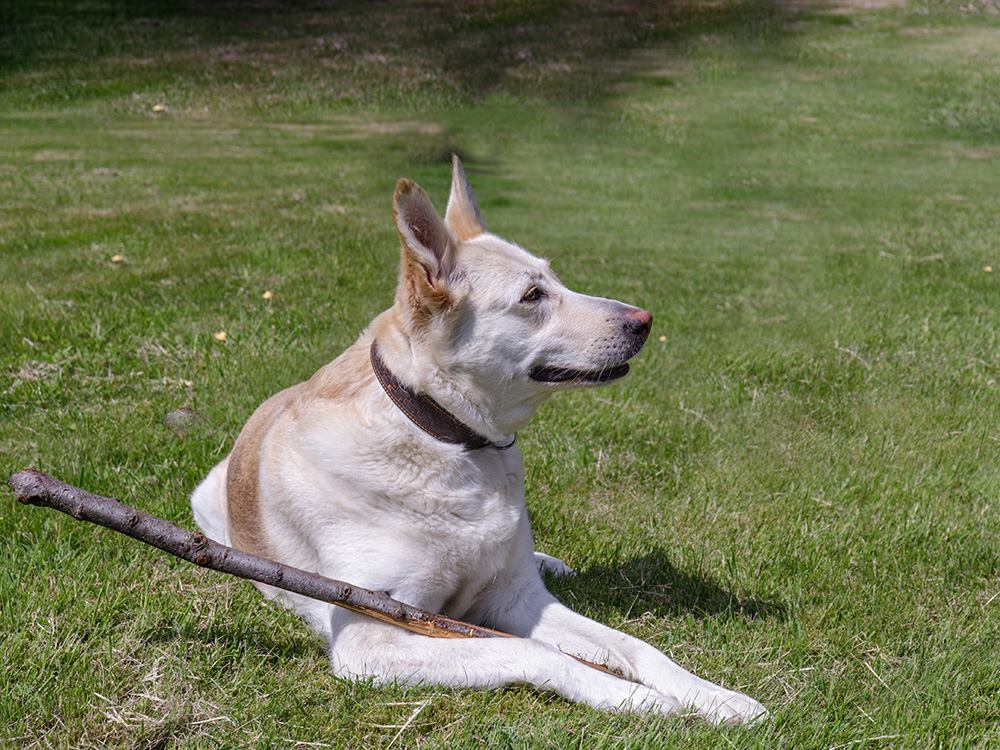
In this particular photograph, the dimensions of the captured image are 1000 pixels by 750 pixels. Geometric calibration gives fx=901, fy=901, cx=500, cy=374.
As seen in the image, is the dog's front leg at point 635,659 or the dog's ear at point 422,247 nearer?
the dog's front leg at point 635,659

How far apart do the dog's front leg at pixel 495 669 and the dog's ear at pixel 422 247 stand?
1.25 meters

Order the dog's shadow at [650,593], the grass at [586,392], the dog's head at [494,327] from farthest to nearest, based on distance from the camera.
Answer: the dog's shadow at [650,593], the dog's head at [494,327], the grass at [586,392]

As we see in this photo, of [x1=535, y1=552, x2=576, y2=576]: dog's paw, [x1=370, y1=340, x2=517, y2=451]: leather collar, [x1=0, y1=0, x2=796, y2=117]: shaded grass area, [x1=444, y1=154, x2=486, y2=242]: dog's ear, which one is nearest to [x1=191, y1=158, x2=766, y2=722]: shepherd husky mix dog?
[x1=370, y1=340, x2=517, y2=451]: leather collar

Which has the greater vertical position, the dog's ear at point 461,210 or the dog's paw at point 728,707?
the dog's ear at point 461,210

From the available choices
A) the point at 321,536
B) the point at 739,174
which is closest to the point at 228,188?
the point at 739,174

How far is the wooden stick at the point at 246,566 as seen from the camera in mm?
3119

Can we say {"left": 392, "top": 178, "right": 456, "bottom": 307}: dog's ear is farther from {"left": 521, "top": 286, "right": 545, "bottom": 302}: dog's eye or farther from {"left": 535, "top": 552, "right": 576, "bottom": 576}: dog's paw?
{"left": 535, "top": 552, "right": 576, "bottom": 576}: dog's paw

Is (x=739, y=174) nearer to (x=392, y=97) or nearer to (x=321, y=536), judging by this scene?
(x=392, y=97)

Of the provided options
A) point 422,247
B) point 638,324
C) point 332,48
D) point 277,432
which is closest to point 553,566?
point 638,324

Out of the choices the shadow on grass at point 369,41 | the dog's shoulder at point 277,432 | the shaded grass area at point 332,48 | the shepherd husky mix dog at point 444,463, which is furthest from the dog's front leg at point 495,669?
the shaded grass area at point 332,48

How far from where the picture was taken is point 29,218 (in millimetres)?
10117

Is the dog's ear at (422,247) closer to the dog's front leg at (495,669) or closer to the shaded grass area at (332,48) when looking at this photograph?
the dog's front leg at (495,669)

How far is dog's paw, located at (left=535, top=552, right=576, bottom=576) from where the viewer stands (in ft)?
13.6

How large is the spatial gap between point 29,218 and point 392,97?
10.7m
